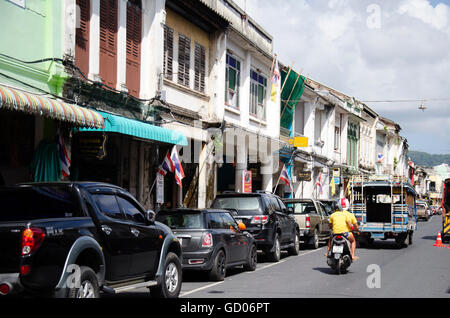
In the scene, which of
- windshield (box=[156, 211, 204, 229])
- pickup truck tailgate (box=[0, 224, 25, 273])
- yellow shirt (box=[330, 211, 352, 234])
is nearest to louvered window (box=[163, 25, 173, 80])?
windshield (box=[156, 211, 204, 229])

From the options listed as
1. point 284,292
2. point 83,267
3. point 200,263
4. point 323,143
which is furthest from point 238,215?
point 323,143

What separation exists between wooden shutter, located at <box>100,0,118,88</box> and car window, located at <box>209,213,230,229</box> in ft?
19.3

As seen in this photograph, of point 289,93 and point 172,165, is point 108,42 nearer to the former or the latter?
point 172,165

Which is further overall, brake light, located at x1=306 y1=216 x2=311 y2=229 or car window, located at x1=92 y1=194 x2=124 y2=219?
brake light, located at x1=306 y1=216 x2=311 y2=229

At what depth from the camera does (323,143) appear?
42.3 meters

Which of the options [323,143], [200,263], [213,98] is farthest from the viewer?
[323,143]

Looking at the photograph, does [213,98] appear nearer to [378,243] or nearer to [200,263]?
[378,243]

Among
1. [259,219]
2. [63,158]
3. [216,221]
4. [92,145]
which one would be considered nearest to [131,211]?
[216,221]

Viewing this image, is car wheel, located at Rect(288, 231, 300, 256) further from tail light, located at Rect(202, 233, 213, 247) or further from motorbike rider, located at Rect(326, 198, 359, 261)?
tail light, located at Rect(202, 233, 213, 247)

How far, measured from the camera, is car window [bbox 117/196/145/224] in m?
9.80

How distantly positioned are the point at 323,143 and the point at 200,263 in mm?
29847

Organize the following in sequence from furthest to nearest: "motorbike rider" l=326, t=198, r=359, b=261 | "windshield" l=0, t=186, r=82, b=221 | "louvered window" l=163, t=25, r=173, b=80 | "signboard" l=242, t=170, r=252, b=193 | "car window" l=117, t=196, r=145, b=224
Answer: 1. "signboard" l=242, t=170, r=252, b=193
2. "louvered window" l=163, t=25, r=173, b=80
3. "motorbike rider" l=326, t=198, r=359, b=261
4. "car window" l=117, t=196, r=145, b=224
5. "windshield" l=0, t=186, r=82, b=221

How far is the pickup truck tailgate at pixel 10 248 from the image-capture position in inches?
291

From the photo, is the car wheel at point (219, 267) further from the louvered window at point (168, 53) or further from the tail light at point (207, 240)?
the louvered window at point (168, 53)
